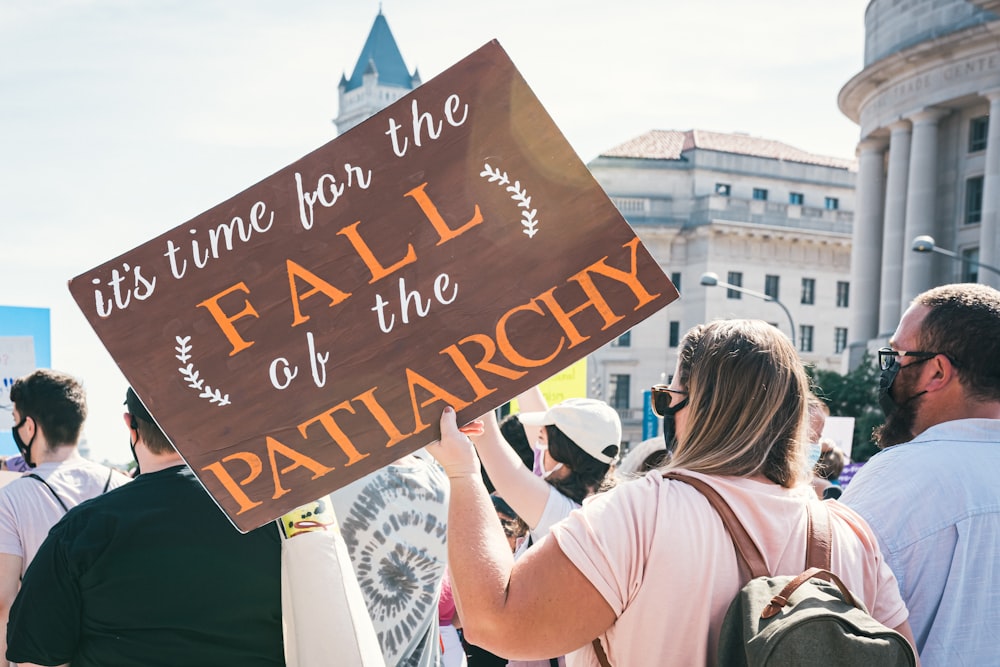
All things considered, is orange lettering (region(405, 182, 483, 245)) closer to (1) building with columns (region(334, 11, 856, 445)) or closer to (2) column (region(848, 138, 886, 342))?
(2) column (region(848, 138, 886, 342))

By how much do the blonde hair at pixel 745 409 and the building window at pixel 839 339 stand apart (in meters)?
66.6

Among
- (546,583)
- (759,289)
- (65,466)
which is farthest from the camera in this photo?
(759,289)

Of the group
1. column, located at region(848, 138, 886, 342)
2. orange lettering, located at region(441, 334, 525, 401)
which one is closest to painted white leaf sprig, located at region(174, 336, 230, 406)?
orange lettering, located at region(441, 334, 525, 401)

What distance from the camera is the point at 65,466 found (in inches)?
167

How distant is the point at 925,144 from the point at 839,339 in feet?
82.2

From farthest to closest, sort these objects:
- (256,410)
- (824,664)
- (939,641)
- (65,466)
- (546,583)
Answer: (65,466) → (939,641) → (256,410) → (546,583) → (824,664)

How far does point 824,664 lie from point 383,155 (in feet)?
4.65

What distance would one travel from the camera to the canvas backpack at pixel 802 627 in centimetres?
199

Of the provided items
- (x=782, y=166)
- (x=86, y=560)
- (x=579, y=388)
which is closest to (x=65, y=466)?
(x=86, y=560)

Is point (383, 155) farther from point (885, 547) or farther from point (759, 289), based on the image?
point (759, 289)

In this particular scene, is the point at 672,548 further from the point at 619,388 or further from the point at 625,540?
the point at 619,388

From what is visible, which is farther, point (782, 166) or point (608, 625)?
point (782, 166)

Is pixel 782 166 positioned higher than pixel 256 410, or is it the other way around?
pixel 782 166

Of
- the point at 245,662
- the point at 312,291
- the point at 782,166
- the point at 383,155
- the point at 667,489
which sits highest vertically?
the point at 782,166
